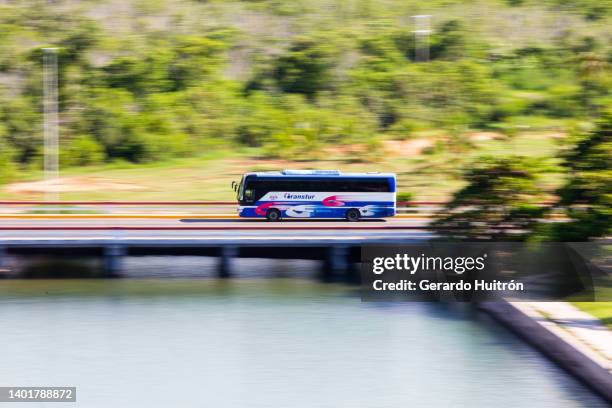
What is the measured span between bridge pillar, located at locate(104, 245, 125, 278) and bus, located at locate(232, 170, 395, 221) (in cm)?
580

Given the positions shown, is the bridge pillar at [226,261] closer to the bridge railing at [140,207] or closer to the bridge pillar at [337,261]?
the bridge pillar at [337,261]

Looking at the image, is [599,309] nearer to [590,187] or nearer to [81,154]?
[590,187]

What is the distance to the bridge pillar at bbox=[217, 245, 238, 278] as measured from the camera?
2831 centimetres

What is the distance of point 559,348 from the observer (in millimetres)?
17281

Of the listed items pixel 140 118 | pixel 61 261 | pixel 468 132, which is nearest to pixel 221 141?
pixel 140 118

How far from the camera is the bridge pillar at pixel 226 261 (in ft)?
92.9

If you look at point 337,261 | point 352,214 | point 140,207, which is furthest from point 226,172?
point 337,261

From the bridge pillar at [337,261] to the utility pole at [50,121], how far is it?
1872 centimetres

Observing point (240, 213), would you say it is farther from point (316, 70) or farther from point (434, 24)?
point (434, 24)

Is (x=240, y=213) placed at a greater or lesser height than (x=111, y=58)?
lesser

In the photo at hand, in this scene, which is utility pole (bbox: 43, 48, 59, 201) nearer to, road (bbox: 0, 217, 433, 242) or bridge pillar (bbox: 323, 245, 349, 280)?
road (bbox: 0, 217, 433, 242)

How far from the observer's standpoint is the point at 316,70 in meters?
54.6

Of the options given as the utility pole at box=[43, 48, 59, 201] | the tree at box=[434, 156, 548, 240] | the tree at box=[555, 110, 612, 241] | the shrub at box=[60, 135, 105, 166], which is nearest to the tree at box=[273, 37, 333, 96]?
the shrub at box=[60, 135, 105, 166]

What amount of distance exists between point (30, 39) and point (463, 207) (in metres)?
38.7
